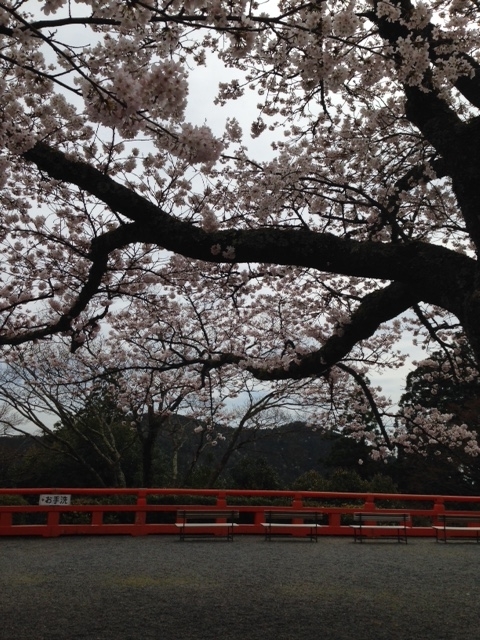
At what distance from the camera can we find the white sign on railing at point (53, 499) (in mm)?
9508

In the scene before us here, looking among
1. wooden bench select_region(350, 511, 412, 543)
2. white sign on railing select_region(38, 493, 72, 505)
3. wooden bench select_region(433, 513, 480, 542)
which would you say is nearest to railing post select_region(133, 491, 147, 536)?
white sign on railing select_region(38, 493, 72, 505)

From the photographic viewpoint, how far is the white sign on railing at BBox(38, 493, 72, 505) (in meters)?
9.51

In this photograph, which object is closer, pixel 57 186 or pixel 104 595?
pixel 104 595

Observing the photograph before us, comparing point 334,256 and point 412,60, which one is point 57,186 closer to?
point 334,256

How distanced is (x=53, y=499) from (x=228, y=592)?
197 inches

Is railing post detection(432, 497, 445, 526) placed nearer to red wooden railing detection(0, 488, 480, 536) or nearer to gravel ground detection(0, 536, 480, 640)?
red wooden railing detection(0, 488, 480, 536)

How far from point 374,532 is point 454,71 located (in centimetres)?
934

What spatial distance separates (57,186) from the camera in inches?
289

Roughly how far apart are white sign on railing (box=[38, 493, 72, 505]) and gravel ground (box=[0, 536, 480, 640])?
62cm

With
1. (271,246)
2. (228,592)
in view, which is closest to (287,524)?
(228,592)

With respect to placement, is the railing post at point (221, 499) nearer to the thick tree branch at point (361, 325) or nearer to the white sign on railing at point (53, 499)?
the white sign on railing at point (53, 499)

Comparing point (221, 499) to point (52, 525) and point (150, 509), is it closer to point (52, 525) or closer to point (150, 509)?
point (150, 509)

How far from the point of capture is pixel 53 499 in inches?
378

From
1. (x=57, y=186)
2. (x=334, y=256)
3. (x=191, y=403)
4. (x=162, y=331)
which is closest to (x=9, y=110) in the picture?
(x=334, y=256)
